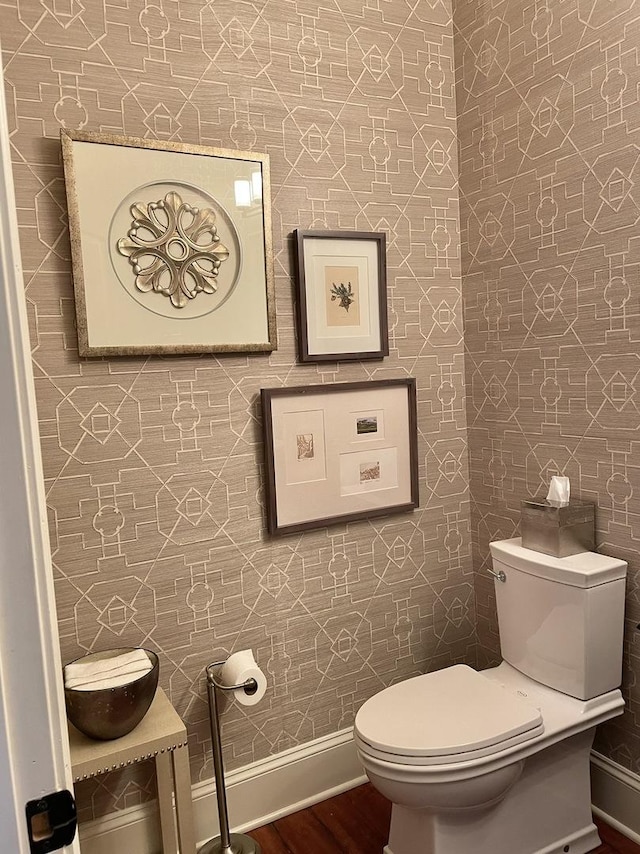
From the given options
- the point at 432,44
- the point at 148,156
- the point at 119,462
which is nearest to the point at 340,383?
the point at 119,462

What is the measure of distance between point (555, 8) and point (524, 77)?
18cm

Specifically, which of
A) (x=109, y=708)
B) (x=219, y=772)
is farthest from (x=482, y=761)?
(x=109, y=708)

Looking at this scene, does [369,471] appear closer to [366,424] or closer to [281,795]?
[366,424]

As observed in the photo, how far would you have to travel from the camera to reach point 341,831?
1918 millimetres

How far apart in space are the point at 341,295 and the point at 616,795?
1.67 meters

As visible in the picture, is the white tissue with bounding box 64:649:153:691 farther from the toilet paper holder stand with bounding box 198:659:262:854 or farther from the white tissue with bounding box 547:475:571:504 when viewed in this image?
the white tissue with bounding box 547:475:571:504

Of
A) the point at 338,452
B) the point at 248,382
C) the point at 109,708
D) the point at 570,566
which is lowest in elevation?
the point at 109,708

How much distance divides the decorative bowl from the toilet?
0.55 meters

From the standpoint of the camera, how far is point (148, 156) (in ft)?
5.54

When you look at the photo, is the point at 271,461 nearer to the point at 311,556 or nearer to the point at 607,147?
the point at 311,556

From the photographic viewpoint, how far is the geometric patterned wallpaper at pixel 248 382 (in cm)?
163

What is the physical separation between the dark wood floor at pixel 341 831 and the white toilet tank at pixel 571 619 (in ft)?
1.47

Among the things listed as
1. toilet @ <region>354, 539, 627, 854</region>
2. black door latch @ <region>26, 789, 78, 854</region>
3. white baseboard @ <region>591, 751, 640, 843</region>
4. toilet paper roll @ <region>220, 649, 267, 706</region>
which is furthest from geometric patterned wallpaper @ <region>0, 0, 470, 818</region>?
black door latch @ <region>26, 789, 78, 854</region>

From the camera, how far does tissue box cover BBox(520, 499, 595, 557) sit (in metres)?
1.81
